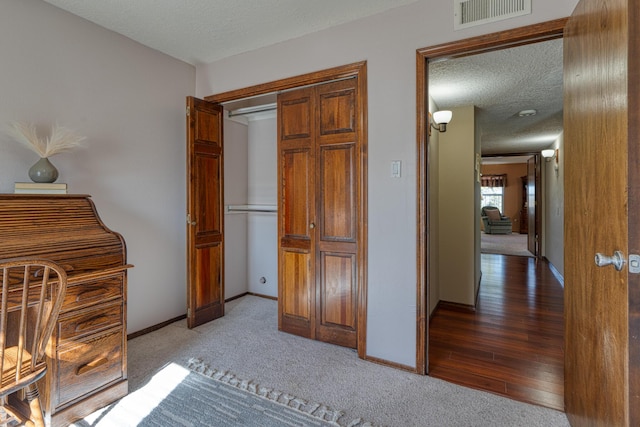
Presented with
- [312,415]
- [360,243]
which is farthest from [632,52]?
[312,415]

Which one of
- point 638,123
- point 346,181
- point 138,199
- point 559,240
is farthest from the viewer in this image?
point 559,240

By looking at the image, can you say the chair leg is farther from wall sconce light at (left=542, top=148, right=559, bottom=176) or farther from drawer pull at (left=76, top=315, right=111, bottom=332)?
wall sconce light at (left=542, top=148, right=559, bottom=176)

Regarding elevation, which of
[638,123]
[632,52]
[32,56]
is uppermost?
[32,56]

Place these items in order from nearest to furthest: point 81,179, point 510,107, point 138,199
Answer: point 81,179
point 138,199
point 510,107

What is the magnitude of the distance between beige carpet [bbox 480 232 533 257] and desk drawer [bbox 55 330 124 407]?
7.27 metres

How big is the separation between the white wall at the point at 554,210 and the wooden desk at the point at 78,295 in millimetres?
5778

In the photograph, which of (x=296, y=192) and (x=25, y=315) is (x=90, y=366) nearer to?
(x=25, y=315)

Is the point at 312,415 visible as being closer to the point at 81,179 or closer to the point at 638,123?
the point at 638,123

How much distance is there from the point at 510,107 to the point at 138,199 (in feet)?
13.7

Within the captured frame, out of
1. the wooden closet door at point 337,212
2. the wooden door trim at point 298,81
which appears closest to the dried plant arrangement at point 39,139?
the wooden door trim at point 298,81

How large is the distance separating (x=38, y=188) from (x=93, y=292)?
73 centimetres

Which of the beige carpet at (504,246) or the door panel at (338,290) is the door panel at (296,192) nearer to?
the door panel at (338,290)

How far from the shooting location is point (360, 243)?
249 cm

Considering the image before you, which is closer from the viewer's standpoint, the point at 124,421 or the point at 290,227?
the point at 124,421
